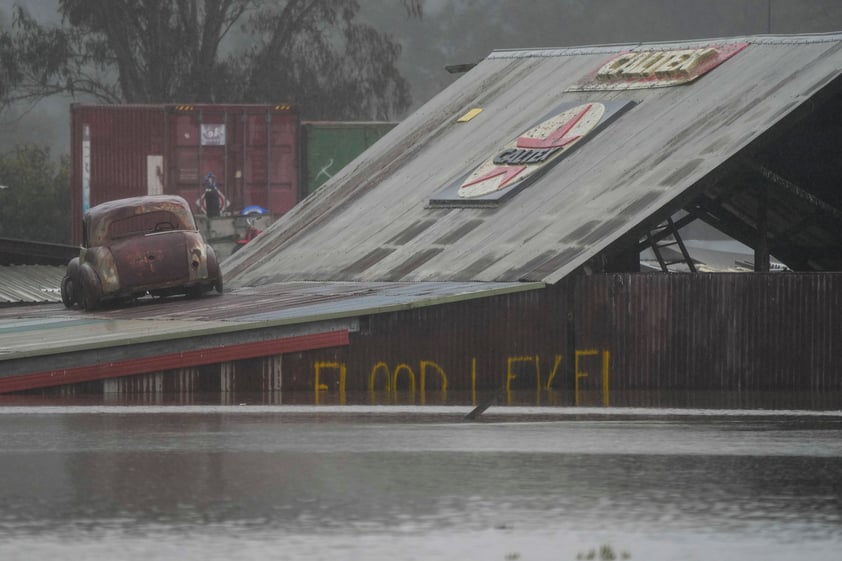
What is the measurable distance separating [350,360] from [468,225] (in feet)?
17.5

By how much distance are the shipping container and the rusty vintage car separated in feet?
67.1

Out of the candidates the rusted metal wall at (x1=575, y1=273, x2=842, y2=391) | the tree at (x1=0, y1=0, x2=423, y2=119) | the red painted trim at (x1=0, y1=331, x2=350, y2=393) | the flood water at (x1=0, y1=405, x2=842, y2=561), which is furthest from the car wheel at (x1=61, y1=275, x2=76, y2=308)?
the tree at (x1=0, y1=0, x2=423, y2=119)

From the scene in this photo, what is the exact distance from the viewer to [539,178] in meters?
27.1

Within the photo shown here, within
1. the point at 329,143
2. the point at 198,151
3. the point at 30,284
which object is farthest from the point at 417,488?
the point at 329,143

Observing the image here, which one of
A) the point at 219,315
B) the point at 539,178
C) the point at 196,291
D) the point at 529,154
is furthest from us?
the point at 529,154

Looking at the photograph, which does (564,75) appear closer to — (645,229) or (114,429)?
(645,229)

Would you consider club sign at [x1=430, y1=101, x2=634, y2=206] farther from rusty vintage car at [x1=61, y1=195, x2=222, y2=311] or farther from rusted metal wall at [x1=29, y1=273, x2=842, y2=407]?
rusted metal wall at [x1=29, y1=273, x2=842, y2=407]

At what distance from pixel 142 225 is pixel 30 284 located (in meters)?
8.14

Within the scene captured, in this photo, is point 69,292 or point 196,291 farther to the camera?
point 69,292

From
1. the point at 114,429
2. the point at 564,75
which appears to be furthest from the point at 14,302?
the point at 114,429

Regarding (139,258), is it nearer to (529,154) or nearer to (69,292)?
(69,292)

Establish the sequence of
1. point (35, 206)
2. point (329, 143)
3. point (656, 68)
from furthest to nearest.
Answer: point (35, 206) < point (329, 143) < point (656, 68)

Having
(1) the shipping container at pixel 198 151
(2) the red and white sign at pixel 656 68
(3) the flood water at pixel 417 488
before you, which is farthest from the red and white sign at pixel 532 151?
(1) the shipping container at pixel 198 151

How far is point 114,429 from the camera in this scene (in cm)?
1603
